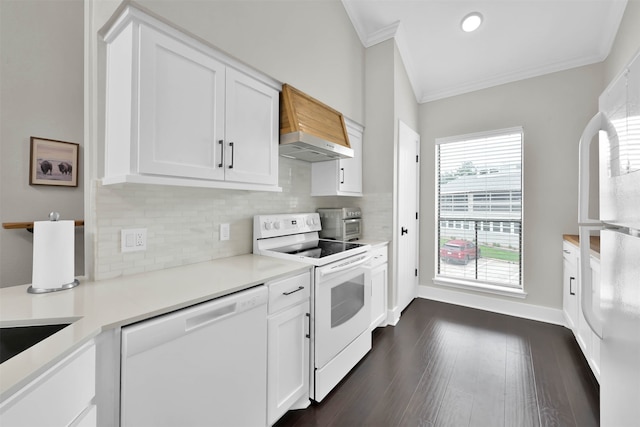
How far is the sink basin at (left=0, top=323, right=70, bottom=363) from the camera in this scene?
33.7 inches

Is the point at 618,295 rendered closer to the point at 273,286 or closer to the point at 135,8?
the point at 273,286

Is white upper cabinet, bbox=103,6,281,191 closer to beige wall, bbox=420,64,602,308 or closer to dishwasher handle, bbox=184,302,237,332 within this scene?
dishwasher handle, bbox=184,302,237,332

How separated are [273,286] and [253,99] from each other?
47.4 inches

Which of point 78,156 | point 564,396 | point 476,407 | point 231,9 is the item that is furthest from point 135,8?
point 564,396

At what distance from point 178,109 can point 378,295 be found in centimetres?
230

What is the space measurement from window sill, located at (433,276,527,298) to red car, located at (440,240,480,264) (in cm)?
27

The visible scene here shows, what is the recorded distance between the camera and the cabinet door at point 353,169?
8.82ft

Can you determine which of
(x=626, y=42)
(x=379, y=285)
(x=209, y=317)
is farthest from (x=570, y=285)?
(x=209, y=317)

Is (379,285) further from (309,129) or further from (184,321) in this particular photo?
Answer: (184,321)

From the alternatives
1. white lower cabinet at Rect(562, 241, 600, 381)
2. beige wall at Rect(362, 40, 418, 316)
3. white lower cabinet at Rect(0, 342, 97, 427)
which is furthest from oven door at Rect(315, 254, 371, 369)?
white lower cabinet at Rect(562, 241, 600, 381)

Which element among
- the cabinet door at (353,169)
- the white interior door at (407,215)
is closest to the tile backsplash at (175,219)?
the cabinet door at (353,169)

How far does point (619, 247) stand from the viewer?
83 centimetres

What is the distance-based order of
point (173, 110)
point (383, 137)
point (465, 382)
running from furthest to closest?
point (383, 137), point (465, 382), point (173, 110)

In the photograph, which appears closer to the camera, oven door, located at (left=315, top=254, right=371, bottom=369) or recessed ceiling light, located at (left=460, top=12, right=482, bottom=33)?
oven door, located at (left=315, top=254, right=371, bottom=369)
